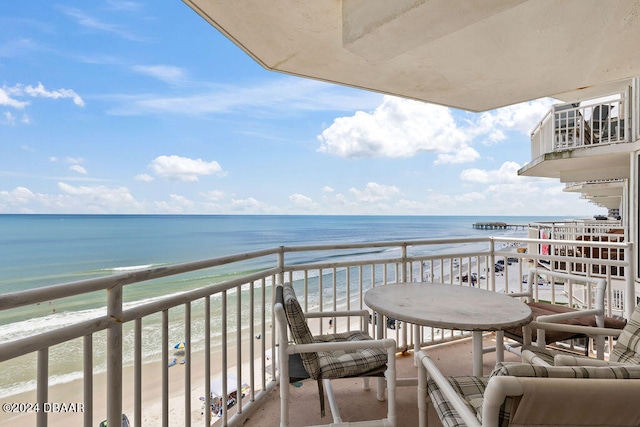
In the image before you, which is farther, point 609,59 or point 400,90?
point 400,90

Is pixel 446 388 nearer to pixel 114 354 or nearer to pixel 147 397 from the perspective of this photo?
pixel 114 354

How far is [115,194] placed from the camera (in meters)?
32.0

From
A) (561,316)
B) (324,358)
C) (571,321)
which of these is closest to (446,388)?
(324,358)

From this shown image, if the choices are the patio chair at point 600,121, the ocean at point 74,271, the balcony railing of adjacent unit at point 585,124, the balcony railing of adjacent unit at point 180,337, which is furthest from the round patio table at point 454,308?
the ocean at point 74,271

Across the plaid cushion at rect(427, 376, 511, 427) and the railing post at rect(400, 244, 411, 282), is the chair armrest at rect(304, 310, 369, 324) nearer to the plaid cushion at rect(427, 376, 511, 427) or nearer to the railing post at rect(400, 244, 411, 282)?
the plaid cushion at rect(427, 376, 511, 427)

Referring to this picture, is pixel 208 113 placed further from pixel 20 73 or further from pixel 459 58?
pixel 459 58

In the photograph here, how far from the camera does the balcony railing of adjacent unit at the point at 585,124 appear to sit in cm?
484

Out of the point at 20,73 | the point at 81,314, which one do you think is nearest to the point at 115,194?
the point at 20,73

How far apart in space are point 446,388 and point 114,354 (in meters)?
1.14

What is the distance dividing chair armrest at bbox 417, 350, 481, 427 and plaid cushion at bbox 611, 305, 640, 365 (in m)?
1.00

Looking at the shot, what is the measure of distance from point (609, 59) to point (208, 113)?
34141mm

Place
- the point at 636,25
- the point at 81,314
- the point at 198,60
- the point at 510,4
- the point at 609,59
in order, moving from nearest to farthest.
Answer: the point at 510,4, the point at 636,25, the point at 609,59, the point at 81,314, the point at 198,60

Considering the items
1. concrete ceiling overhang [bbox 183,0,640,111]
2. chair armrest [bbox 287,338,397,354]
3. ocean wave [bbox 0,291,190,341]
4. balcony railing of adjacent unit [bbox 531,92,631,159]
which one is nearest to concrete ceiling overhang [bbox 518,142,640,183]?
balcony railing of adjacent unit [bbox 531,92,631,159]

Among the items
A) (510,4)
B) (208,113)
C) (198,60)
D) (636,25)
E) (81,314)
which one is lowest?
(81,314)
